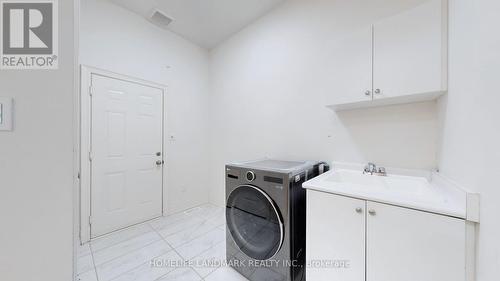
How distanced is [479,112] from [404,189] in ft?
2.65

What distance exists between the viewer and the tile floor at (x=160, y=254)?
5.26ft

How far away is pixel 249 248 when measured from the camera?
5.15 feet

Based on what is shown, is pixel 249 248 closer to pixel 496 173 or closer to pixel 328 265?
pixel 328 265

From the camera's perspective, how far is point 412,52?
1213 millimetres

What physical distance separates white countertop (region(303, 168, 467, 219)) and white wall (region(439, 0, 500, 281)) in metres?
0.09

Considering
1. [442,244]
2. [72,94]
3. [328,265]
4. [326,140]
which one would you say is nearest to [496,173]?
[442,244]

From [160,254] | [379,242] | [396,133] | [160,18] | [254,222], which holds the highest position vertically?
[160,18]

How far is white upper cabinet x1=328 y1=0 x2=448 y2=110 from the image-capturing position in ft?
3.75

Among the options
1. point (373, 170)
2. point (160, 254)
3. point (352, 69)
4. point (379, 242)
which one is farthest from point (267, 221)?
point (352, 69)

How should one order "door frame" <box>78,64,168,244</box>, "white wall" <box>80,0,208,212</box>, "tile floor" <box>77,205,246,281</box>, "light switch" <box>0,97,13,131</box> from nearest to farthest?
"light switch" <box>0,97,13,131</box> < "tile floor" <box>77,205,246,281</box> < "door frame" <box>78,64,168,244</box> < "white wall" <box>80,0,208,212</box>

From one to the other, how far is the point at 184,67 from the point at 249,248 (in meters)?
2.81

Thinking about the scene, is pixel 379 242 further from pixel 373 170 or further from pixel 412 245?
pixel 373 170

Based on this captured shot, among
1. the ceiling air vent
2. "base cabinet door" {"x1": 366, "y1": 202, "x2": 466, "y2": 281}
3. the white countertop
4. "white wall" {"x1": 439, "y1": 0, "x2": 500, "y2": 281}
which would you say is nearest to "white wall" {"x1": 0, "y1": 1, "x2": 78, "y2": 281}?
the white countertop

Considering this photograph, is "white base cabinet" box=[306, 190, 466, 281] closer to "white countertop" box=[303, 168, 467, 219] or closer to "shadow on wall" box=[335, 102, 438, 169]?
"white countertop" box=[303, 168, 467, 219]
